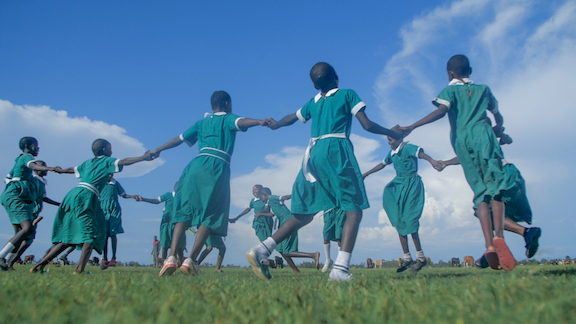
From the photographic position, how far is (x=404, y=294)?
257 centimetres

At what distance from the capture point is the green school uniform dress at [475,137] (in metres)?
4.82

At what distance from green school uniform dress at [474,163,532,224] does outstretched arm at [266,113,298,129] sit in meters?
2.63

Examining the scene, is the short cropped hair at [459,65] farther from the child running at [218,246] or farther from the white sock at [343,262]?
the child running at [218,246]

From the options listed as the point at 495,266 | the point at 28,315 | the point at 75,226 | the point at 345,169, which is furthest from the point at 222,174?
the point at 28,315

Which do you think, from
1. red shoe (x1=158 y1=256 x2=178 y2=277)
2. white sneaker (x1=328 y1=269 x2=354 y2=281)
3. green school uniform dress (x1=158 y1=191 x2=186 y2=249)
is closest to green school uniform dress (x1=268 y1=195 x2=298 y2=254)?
green school uniform dress (x1=158 y1=191 x2=186 y2=249)

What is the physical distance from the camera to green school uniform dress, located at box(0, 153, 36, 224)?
8.17 meters

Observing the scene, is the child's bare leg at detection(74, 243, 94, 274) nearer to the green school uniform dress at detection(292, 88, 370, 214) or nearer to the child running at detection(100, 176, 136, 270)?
the green school uniform dress at detection(292, 88, 370, 214)

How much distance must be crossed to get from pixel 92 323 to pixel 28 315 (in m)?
0.50

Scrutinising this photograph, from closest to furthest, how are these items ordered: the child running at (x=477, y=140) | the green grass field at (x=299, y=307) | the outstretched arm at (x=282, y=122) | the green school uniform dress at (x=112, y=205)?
the green grass field at (x=299, y=307), the child running at (x=477, y=140), the outstretched arm at (x=282, y=122), the green school uniform dress at (x=112, y=205)

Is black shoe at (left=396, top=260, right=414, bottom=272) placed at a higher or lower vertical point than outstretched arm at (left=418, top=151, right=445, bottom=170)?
lower

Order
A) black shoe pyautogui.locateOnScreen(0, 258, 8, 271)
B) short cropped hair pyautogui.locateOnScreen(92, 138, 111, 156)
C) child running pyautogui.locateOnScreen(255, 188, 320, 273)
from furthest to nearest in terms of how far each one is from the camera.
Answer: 1. child running pyautogui.locateOnScreen(255, 188, 320, 273)
2. black shoe pyautogui.locateOnScreen(0, 258, 8, 271)
3. short cropped hair pyautogui.locateOnScreen(92, 138, 111, 156)

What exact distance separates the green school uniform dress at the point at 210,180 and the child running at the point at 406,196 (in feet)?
10.4

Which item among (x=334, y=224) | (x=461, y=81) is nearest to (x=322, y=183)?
(x=461, y=81)

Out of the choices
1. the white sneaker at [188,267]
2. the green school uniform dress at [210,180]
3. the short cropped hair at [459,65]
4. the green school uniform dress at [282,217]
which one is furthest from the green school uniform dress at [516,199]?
the green school uniform dress at [282,217]
